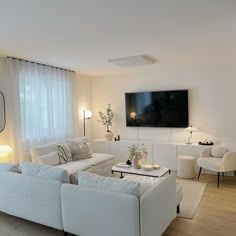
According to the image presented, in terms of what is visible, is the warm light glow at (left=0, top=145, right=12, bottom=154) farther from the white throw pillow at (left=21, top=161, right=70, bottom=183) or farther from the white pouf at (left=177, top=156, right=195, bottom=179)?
the white pouf at (left=177, top=156, right=195, bottom=179)

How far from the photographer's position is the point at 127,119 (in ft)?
21.2

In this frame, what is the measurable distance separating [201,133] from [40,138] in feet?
12.0

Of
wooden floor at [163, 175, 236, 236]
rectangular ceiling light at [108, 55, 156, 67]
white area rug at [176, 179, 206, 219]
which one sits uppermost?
rectangular ceiling light at [108, 55, 156, 67]

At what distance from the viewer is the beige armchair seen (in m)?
4.29

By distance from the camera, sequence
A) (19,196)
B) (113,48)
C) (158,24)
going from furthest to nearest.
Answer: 1. (113,48)
2. (19,196)
3. (158,24)

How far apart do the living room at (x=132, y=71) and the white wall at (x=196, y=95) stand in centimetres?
2

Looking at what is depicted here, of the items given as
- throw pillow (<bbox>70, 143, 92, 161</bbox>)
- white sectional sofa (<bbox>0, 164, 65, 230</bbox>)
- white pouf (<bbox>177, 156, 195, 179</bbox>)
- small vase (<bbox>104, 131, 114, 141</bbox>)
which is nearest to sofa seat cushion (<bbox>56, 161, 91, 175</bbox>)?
throw pillow (<bbox>70, 143, 92, 161</bbox>)

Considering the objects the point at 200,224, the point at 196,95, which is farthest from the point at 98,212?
the point at 196,95

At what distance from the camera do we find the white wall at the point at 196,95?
5.27 m

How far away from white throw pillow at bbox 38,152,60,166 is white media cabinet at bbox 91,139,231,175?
6.48 ft

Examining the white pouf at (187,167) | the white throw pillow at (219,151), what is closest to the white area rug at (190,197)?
the white pouf at (187,167)

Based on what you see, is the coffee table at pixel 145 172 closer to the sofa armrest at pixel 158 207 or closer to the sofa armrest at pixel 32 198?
the sofa armrest at pixel 158 207

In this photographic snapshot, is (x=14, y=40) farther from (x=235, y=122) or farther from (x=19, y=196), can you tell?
(x=235, y=122)

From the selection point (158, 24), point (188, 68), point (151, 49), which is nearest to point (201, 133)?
point (188, 68)
